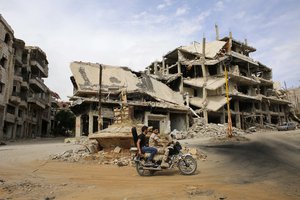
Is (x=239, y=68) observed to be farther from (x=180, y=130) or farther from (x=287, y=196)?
(x=287, y=196)

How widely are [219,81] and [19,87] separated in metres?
30.0

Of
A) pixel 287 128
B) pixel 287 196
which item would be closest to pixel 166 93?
pixel 287 128

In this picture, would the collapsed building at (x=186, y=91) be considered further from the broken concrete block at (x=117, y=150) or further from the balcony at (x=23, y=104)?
the broken concrete block at (x=117, y=150)

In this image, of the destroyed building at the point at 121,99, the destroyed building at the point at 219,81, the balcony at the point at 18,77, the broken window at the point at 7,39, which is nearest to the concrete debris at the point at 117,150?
the destroyed building at the point at 121,99

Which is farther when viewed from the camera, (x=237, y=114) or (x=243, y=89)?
(x=243, y=89)

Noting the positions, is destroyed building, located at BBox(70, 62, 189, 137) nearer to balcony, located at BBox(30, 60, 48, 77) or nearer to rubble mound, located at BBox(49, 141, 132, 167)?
balcony, located at BBox(30, 60, 48, 77)

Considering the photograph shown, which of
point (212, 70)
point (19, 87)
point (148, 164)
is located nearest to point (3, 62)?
point (19, 87)

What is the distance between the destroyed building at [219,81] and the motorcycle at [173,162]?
1235 inches

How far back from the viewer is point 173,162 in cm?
995

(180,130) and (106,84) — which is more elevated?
(106,84)

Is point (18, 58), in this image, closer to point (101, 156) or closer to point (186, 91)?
point (186, 91)

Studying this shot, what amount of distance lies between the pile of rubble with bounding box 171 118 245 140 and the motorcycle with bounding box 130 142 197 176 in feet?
73.1

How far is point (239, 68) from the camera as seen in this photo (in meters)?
51.8

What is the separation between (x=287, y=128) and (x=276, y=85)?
28.4m
